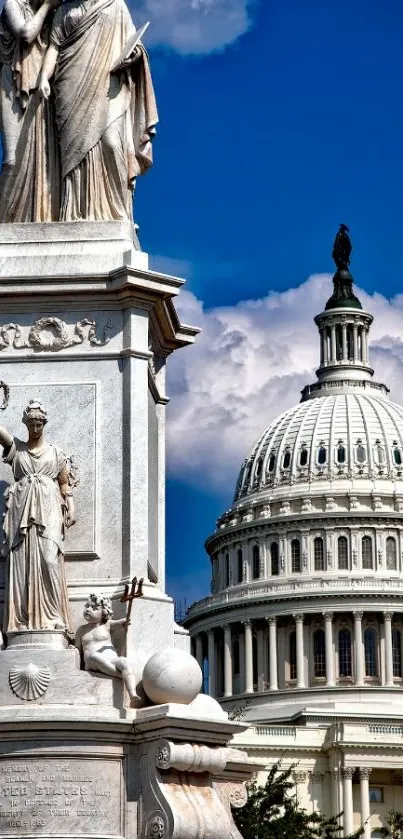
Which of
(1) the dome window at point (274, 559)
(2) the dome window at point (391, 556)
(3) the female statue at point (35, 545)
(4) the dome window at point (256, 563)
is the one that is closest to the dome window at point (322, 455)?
(1) the dome window at point (274, 559)

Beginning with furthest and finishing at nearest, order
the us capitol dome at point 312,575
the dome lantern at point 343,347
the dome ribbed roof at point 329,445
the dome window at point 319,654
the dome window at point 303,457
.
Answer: the dome lantern at point 343,347 → the dome window at point 303,457 → the dome ribbed roof at point 329,445 → the dome window at point 319,654 → the us capitol dome at point 312,575

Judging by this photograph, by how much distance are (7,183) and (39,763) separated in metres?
5.46

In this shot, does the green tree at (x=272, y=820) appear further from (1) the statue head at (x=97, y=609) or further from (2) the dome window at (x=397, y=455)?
(2) the dome window at (x=397, y=455)

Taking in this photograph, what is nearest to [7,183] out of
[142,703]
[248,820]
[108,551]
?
[108,551]

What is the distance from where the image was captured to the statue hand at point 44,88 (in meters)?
18.3

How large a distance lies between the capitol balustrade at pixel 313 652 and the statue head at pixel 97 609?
5193 inches

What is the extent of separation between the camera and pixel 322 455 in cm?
15750

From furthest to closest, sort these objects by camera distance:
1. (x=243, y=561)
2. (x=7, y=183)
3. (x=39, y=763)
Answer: (x=243, y=561)
(x=7, y=183)
(x=39, y=763)

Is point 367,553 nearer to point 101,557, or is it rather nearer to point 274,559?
point 274,559

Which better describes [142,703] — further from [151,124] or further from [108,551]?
[151,124]

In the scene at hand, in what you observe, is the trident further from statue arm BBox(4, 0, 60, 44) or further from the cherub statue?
statue arm BBox(4, 0, 60, 44)

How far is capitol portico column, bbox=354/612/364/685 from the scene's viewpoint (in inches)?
5817

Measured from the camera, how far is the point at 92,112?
60.0 feet

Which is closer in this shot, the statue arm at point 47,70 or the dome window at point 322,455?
the statue arm at point 47,70
